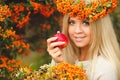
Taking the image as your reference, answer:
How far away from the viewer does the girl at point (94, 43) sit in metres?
5.57

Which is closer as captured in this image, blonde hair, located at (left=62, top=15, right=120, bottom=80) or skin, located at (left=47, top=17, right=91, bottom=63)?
skin, located at (left=47, top=17, right=91, bottom=63)

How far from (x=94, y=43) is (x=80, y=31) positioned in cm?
22

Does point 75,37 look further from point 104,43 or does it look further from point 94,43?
point 104,43

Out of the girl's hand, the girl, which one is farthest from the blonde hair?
the girl's hand

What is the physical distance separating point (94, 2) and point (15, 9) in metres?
1.11

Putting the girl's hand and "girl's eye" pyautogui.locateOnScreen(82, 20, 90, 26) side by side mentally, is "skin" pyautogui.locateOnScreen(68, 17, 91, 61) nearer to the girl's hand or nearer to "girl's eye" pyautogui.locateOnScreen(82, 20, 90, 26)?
"girl's eye" pyautogui.locateOnScreen(82, 20, 90, 26)

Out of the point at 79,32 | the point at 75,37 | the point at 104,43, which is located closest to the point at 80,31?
the point at 79,32

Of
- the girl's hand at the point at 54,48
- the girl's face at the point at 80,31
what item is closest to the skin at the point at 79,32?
the girl's face at the point at 80,31

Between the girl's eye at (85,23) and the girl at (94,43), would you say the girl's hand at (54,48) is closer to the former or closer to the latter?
the girl at (94,43)

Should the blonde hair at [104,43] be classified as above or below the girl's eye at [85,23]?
below

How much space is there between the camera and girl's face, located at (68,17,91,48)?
224 inches

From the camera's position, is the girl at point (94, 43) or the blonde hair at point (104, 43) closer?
the girl at point (94, 43)

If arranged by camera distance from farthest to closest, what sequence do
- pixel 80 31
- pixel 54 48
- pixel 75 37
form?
1. pixel 75 37
2. pixel 80 31
3. pixel 54 48

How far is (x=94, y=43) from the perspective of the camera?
5715 millimetres
